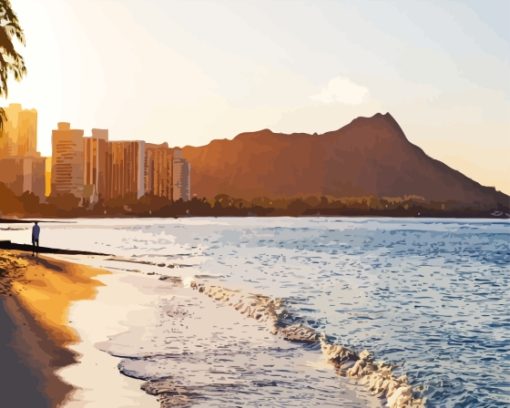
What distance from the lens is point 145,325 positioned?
65.9 feet

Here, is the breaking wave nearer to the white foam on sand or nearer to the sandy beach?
the sandy beach

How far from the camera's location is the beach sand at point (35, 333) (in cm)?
1153

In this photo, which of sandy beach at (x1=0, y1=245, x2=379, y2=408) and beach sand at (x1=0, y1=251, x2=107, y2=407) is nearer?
beach sand at (x1=0, y1=251, x2=107, y2=407)

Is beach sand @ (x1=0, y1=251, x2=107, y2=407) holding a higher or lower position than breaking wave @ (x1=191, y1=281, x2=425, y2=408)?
higher

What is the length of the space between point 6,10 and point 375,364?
811 inches

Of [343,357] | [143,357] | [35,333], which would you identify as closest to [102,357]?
[143,357]

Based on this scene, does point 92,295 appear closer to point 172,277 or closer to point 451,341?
point 172,277

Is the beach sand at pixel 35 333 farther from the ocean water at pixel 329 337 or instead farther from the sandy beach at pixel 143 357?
the ocean water at pixel 329 337

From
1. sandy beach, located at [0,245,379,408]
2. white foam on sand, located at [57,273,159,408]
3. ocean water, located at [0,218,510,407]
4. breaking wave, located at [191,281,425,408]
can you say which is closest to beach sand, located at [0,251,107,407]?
sandy beach, located at [0,245,379,408]

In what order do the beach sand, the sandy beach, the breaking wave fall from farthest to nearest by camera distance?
the breaking wave → the sandy beach → the beach sand

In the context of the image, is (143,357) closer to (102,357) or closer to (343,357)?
(102,357)

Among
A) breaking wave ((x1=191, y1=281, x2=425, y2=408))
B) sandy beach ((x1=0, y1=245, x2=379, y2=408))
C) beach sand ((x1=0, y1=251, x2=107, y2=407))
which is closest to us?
beach sand ((x1=0, y1=251, x2=107, y2=407))

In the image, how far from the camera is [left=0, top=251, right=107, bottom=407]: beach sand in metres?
11.5

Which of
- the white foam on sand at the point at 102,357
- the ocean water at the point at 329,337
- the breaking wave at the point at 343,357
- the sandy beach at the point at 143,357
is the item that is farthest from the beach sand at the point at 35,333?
the breaking wave at the point at 343,357
